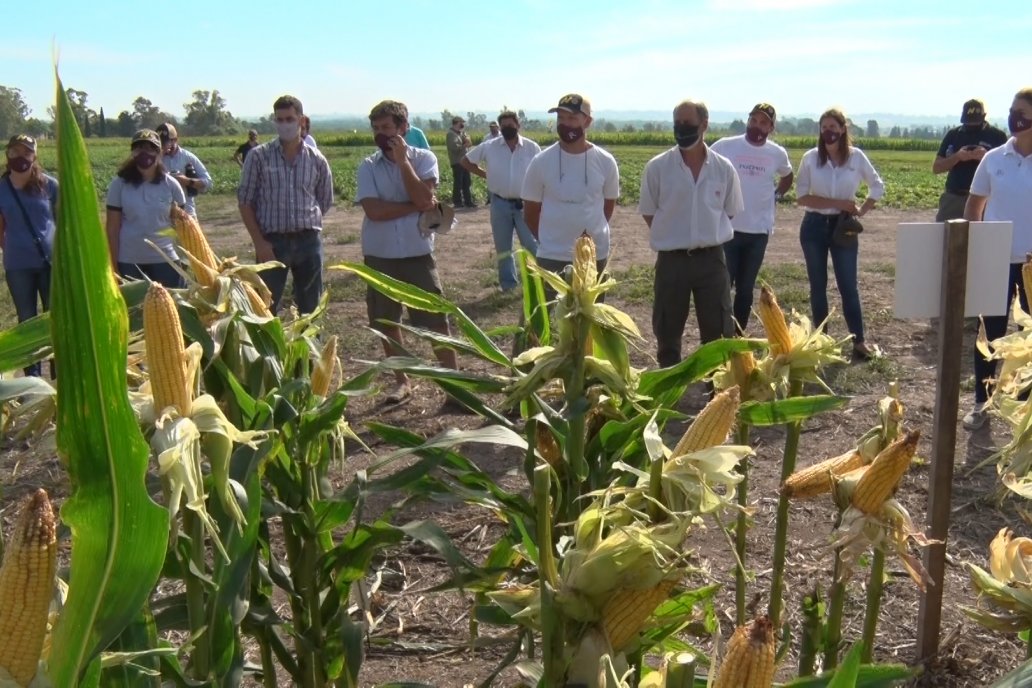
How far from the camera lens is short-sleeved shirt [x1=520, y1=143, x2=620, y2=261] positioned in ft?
16.5

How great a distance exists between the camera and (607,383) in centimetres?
154

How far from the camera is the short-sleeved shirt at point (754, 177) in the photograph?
227 inches

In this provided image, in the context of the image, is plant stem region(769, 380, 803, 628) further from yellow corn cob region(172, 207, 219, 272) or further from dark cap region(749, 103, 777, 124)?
dark cap region(749, 103, 777, 124)

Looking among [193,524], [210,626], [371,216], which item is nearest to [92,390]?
[193,524]

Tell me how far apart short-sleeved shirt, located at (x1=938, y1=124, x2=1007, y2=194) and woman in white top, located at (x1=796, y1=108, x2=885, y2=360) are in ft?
3.47

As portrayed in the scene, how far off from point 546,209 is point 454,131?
1086 centimetres

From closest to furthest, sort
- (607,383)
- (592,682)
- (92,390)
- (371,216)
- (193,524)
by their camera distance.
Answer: (92,390), (592,682), (193,524), (607,383), (371,216)

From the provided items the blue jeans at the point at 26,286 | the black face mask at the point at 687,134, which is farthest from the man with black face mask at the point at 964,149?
the blue jeans at the point at 26,286

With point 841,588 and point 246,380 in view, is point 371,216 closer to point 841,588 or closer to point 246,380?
point 246,380

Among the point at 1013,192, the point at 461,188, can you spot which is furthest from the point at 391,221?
the point at 461,188

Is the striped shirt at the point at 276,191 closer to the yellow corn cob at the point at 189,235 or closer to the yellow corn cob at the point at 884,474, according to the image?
the yellow corn cob at the point at 189,235

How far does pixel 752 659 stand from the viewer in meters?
0.89

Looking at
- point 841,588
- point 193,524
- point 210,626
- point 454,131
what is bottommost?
point 210,626

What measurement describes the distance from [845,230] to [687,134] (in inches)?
63.2
